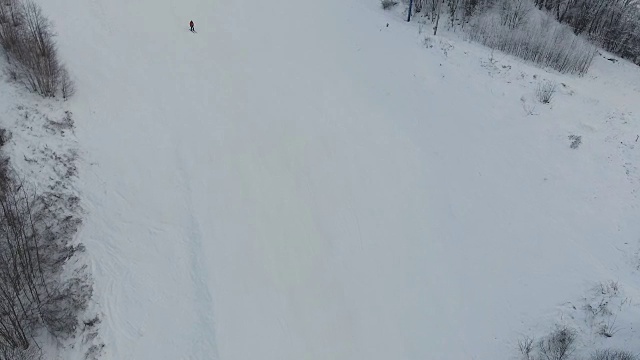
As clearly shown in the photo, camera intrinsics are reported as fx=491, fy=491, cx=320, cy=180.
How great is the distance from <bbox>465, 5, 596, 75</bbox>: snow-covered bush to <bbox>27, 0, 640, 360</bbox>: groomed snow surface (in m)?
1.61

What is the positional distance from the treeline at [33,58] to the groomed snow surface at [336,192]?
1.32m

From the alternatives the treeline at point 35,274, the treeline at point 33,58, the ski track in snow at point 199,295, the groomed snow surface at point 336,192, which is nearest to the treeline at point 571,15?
the groomed snow surface at point 336,192

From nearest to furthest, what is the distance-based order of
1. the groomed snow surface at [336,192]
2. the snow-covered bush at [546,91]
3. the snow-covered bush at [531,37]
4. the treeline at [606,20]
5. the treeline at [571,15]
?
the groomed snow surface at [336,192]
the snow-covered bush at [546,91]
the snow-covered bush at [531,37]
the treeline at [571,15]
the treeline at [606,20]

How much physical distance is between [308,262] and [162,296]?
553 centimetres

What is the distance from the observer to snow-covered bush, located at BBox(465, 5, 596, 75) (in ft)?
97.6

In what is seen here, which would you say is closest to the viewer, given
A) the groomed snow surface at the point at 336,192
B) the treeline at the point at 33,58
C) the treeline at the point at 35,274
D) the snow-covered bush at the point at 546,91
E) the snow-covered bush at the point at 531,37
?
the treeline at the point at 35,274

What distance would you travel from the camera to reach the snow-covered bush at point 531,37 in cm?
2975

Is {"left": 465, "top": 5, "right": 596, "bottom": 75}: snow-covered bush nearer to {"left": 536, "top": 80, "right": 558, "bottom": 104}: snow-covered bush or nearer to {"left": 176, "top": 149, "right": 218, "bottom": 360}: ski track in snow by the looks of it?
{"left": 536, "top": 80, "right": 558, "bottom": 104}: snow-covered bush

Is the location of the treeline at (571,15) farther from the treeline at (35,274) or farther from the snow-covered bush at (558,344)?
the treeline at (35,274)

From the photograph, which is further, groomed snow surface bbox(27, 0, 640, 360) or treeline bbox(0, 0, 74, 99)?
treeline bbox(0, 0, 74, 99)

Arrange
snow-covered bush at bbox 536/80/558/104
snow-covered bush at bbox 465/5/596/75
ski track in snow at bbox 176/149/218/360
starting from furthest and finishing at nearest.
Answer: snow-covered bush at bbox 465/5/596/75 → snow-covered bush at bbox 536/80/558/104 → ski track in snow at bbox 176/149/218/360

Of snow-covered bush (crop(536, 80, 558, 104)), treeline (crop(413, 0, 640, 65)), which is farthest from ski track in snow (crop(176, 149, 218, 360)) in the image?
treeline (crop(413, 0, 640, 65))

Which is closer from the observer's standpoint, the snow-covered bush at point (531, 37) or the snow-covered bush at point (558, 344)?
the snow-covered bush at point (558, 344)

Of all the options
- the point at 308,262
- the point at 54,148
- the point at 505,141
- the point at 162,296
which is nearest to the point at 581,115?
the point at 505,141
